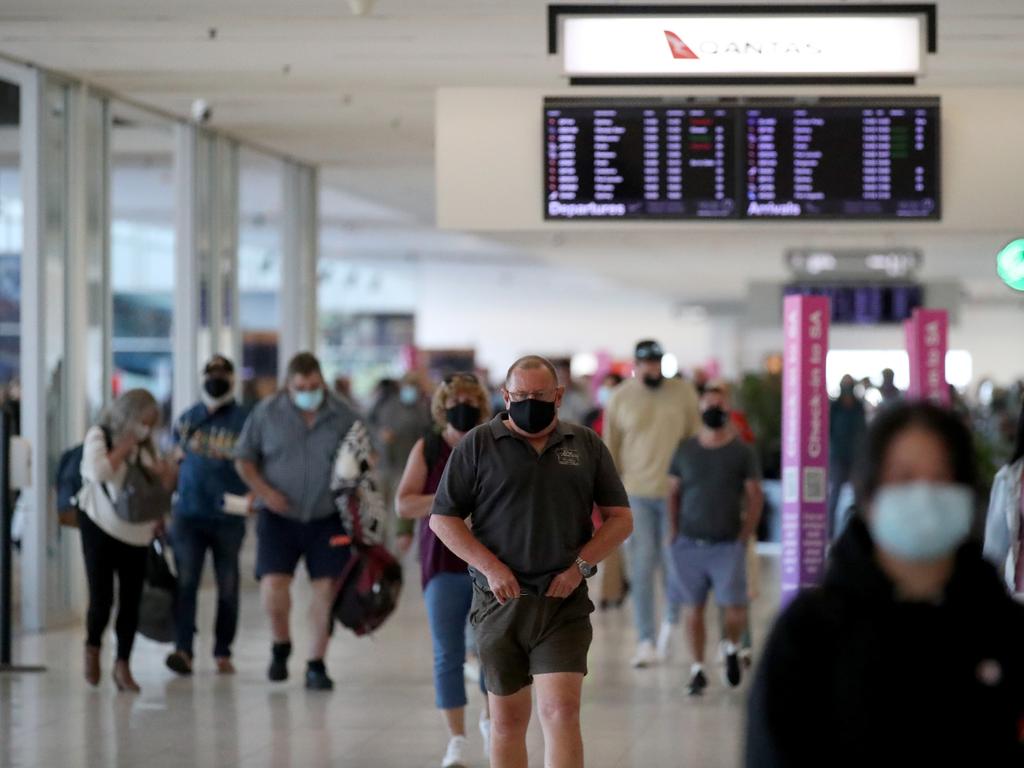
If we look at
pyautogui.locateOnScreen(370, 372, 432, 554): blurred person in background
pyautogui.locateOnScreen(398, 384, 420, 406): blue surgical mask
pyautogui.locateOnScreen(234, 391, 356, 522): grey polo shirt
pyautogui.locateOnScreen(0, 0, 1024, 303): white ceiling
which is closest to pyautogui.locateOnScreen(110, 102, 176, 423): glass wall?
pyautogui.locateOnScreen(0, 0, 1024, 303): white ceiling

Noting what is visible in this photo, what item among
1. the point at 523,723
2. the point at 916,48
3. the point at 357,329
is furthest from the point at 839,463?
the point at 357,329

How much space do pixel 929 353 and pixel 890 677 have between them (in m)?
7.14

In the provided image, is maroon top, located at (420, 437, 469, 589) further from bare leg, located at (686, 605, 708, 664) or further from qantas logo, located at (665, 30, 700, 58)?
bare leg, located at (686, 605, 708, 664)

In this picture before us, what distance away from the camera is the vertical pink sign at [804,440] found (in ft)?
25.1

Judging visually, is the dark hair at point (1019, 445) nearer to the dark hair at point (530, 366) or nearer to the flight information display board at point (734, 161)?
the dark hair at point (530, 366)

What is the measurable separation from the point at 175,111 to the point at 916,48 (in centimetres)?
713

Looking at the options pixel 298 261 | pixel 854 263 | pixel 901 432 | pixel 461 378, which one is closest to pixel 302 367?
pixel 461 378

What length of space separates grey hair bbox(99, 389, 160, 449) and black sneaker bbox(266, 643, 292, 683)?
55.3 inches

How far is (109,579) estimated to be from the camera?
841 centimetres

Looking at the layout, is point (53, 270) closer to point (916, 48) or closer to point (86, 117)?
point (86, 117)

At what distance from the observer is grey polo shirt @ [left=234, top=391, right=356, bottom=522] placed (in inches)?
336

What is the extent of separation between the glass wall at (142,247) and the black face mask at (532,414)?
8.00 metres

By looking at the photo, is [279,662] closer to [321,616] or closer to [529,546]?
[321,616]

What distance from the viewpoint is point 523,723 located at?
17.3 ft
